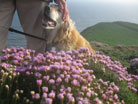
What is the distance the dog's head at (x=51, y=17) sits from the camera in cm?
520

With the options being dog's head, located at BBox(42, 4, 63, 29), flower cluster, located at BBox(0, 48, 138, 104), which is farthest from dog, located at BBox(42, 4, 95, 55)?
flower cluster, located at BBox(0, 48, 138, 104)

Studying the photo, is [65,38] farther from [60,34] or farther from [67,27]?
[67,27]

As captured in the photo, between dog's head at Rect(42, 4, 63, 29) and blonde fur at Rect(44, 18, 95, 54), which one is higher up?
dog's head at Rect(42, 4, 63, 29)

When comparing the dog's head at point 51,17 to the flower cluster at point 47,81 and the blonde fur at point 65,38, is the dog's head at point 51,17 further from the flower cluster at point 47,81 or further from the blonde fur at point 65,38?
the flower cluster at point 47,81

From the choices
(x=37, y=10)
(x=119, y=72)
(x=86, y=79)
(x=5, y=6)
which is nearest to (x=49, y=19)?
(x=37, y=10)

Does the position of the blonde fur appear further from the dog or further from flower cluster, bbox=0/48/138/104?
flower cluster, bbox=0/48/138/104

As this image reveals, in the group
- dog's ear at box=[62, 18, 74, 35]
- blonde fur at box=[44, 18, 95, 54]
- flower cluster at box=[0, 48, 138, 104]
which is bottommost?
flower cluster at box=[0, 48, 138, 104]

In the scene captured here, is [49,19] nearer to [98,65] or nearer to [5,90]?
[98,65]

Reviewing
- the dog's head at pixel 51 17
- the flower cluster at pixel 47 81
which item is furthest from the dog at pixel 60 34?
the flower cluster at pixel 47 81

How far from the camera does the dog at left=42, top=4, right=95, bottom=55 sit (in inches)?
220

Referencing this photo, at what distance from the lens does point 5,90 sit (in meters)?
2.48

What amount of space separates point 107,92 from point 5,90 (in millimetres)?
1185

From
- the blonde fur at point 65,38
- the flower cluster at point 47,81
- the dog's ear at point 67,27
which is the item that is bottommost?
the flower cluster at point 47,81

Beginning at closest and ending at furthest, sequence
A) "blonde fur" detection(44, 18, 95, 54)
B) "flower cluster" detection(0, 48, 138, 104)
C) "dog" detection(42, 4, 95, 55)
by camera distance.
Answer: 1. "flower cluster" detection(0, 48, 138, 104)
2. "dog" detection(42, 4, 95, 55)
3. "blonde fur" detection(44, 18, 95, 54)
